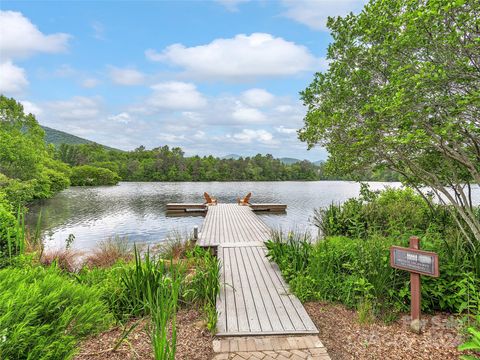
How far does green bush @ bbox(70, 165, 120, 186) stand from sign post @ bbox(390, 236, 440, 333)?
184ft

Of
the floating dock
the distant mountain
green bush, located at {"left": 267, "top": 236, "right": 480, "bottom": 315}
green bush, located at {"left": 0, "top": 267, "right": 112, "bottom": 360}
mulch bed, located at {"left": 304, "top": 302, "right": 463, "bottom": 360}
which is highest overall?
the distant mountain

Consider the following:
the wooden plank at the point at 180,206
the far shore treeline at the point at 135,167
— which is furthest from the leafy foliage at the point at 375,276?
the far shore treeline at the point at 135,167

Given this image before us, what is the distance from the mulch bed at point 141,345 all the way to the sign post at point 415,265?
251cm

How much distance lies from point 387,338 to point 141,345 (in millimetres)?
2811

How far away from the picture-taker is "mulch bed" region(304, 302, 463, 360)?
2844mm

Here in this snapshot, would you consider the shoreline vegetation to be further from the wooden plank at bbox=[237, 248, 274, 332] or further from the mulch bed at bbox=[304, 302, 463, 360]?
the wooden plank at bbox=[237, 248, 274, 332]

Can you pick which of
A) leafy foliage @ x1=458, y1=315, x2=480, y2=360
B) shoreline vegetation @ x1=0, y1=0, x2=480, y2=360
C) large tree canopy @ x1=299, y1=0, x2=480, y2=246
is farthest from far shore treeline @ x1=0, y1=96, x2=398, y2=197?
leafy foliage @ x1=458, y1=315, x2=480, y2=360

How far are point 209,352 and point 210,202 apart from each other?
61.1 ft

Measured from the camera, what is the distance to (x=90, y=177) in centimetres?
5166

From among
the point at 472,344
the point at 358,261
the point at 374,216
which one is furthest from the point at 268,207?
the point at 472,344

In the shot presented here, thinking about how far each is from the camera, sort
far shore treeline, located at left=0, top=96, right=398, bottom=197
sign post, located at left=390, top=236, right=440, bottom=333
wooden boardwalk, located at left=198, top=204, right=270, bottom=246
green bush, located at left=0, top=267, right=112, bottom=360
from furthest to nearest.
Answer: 1. far shore treeline, located at left=0, top=96, right=398, bottom=197
2. wooden boardwalk, located at left=198, top=204, right=270, bottom=246
3. sign post, located at left=390, top=236, right=440, bottom=333
4. green bush, located at left=0, top=267, right=112, bottom=360

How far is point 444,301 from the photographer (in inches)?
141

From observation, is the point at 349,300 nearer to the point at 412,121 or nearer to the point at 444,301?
the point at 444,301

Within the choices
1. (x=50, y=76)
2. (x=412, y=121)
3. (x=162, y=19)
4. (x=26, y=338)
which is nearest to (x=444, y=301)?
(x=412, y=121)
